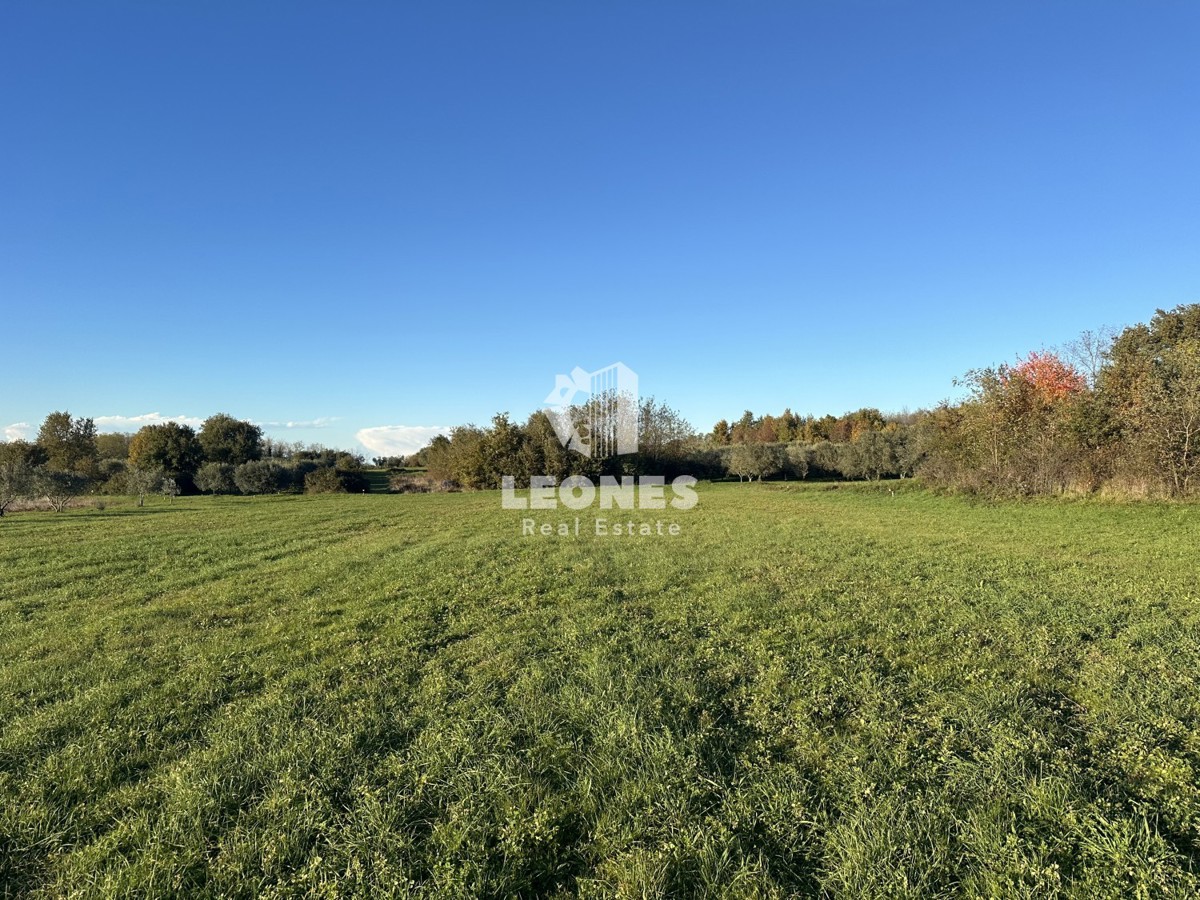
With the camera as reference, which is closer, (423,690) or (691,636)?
(423,690)

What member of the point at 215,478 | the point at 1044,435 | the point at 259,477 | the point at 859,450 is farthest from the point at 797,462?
the point at 215,478

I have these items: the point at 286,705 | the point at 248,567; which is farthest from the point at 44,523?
the point at 286,705

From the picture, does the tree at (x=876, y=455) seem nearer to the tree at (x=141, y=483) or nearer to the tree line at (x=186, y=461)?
the tree line at (x=186, y=461)

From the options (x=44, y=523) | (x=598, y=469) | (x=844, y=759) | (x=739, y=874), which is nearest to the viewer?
(x=739, y=874)

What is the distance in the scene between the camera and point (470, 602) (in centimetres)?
721

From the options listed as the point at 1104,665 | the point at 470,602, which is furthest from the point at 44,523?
the point at 1104,665

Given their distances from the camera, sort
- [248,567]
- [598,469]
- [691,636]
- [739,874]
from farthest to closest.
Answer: [598,469], [248,567], [691,636], [739,874]

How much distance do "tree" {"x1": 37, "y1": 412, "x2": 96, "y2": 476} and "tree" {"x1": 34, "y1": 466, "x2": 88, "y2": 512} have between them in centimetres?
2066

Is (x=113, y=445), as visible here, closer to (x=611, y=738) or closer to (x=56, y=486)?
(x=56, y=486)

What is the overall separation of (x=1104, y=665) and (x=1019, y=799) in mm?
2788

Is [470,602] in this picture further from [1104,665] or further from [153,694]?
[1104,665]

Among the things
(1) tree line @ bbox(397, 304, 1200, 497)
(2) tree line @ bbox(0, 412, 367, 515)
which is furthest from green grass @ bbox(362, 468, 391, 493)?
(1) tree line @ bbox(397, 304, 1200, 497)

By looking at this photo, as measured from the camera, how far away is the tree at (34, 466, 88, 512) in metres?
21.9

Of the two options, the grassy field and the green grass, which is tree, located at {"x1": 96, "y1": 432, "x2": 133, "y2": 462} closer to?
the green grass
